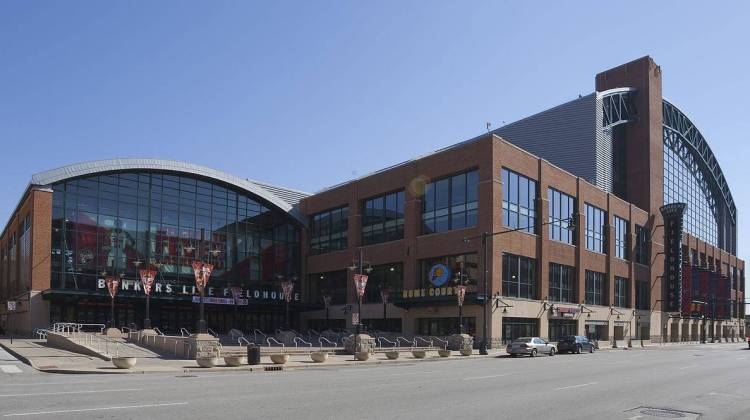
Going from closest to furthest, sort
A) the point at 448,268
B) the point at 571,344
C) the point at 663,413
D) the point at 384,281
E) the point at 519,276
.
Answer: the point at 663,413 < the point at 571,344 < the point at 519,276 < the point at 448,268 < the point at 384,281

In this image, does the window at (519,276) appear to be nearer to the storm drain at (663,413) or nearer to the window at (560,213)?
the window at (560,213)

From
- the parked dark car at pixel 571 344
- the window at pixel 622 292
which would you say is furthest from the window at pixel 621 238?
the parked dark car at pixel 571 344

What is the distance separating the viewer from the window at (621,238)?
66.3m

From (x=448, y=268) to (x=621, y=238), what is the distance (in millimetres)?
25491

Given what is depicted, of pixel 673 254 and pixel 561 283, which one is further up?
pixel 673 254

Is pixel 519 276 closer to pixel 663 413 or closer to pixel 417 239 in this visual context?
pixel 417 239

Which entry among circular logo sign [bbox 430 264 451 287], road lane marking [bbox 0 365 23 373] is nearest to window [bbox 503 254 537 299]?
circular logo sign [bbox 430 264 451 287]

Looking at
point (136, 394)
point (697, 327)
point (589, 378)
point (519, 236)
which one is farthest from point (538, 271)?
point (697, 327)

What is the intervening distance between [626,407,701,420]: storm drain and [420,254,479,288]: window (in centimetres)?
3403

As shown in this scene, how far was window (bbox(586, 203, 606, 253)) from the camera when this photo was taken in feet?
200

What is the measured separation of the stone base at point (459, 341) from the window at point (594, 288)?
64.7ft

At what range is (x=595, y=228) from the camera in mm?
62312

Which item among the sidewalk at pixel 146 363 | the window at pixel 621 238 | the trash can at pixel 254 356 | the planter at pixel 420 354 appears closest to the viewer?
the sidewalk at pixel 146 363

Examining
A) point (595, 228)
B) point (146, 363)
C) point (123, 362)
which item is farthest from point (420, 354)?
point (595, 228)
